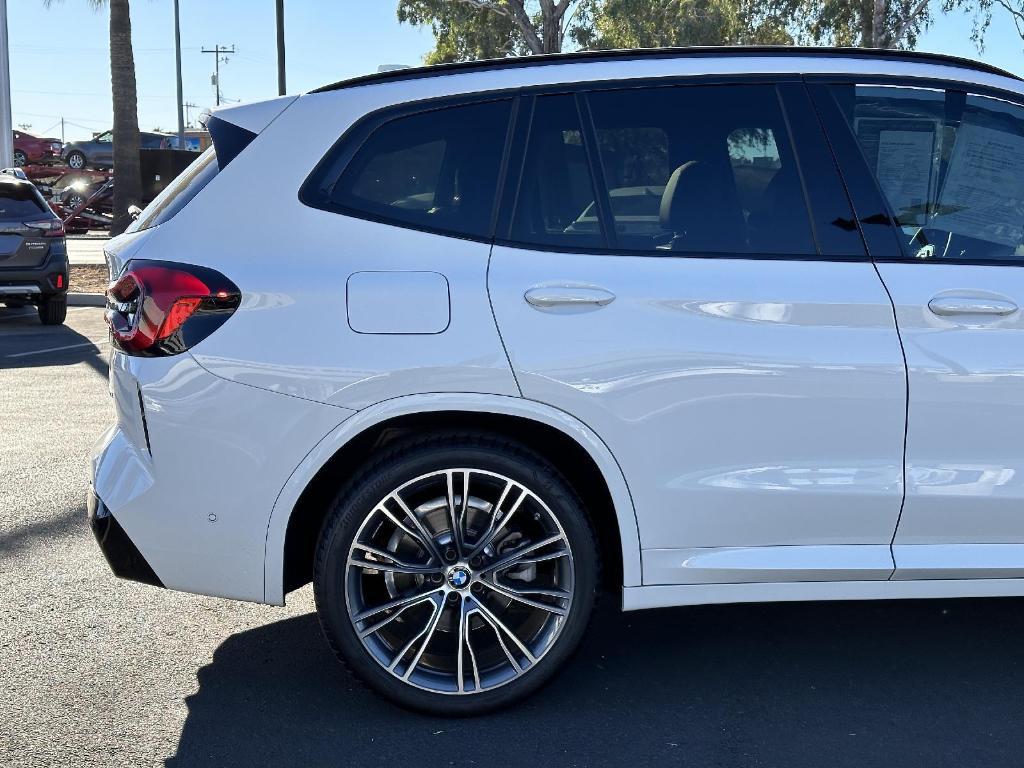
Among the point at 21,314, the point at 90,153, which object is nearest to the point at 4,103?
the point at 21,314

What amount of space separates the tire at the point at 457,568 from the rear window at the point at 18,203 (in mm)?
11466

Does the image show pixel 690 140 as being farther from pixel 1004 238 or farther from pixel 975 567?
pixel 975 567

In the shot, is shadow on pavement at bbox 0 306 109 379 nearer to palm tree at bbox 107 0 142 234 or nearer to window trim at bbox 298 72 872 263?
palm tree at bbox 107 0 142 234

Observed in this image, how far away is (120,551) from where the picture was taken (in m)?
3.61

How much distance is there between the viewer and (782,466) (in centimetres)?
350

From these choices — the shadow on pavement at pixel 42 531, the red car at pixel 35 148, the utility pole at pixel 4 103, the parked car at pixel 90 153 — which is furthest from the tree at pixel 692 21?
the shadow on pavement at pixel 42 531

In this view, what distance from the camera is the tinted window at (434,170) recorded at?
3.55m

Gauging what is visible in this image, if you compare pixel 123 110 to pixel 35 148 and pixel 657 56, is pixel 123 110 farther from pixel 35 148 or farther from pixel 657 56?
pixel 35 148

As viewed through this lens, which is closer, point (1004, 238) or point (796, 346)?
point (796, 346)

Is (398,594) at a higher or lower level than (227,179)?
lower

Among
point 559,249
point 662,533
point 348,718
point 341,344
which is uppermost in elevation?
point 559,249

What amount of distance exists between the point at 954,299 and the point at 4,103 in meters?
23.0

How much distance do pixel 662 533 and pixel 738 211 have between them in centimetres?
98

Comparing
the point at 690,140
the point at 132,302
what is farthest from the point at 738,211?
the point at 132,302
